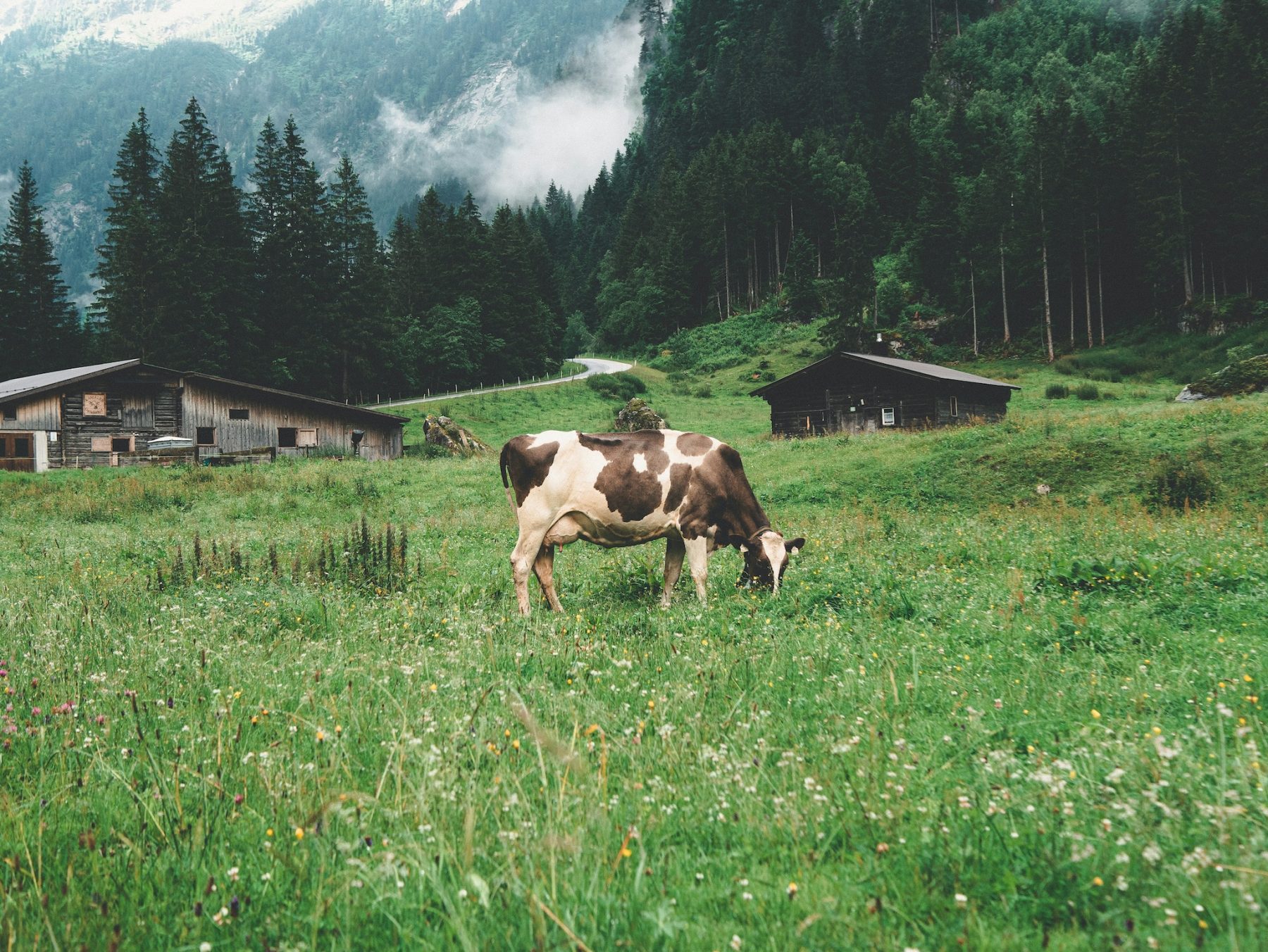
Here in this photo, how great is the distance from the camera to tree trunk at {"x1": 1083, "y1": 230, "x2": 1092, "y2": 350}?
62.5 m

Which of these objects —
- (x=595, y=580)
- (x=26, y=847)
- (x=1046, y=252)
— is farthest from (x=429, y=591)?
(x=1046, y=252)

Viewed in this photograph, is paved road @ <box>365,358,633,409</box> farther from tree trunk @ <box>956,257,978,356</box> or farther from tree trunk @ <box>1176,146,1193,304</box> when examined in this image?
tree trunk @ <box>1176,146,1193,304</box>

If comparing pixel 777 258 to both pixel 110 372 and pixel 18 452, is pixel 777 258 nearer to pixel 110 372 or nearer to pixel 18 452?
pixel 110 372

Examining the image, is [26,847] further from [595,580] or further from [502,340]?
[502,340]

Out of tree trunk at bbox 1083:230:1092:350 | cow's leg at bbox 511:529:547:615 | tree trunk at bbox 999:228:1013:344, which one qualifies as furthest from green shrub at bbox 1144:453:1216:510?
tree trunk at bbox 999:228:1013:344

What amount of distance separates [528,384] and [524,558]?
6596cm

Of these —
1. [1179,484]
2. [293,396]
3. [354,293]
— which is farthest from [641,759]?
[354,293]

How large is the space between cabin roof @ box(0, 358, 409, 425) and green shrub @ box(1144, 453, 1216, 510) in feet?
139

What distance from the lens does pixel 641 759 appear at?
12.5 ft

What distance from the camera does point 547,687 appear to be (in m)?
5.01

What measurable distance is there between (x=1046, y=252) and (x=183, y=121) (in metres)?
75.6

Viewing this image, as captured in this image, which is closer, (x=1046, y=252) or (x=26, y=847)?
(x=26, y=847)

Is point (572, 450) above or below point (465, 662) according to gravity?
above

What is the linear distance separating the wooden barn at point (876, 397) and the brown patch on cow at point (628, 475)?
3625 centimetres
